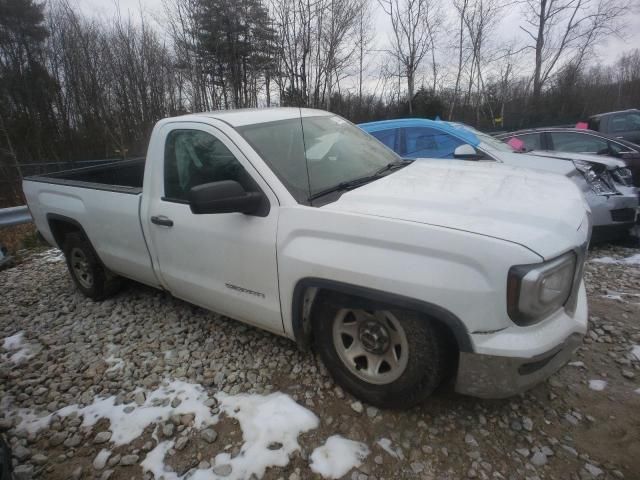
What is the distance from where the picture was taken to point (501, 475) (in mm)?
1798

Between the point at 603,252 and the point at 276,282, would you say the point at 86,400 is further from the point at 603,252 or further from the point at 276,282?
the point at 603,252

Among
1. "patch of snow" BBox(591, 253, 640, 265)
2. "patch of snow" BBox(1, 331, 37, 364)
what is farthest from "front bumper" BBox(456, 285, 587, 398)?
"patch of snow" BBox(1, 331, 37, 364)

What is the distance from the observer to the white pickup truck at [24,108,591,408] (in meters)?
1.67

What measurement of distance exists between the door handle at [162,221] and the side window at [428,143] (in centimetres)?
416

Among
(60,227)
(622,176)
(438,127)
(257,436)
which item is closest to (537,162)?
(622,176)

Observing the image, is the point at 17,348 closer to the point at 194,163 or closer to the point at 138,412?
the point at 138,412

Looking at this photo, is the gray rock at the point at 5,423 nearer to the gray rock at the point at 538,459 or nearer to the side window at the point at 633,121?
the gray rock at the point at 538,459

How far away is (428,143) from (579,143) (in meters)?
3.17

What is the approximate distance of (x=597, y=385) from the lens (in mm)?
2342

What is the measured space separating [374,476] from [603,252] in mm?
4475

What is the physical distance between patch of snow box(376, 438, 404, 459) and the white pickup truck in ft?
0.64

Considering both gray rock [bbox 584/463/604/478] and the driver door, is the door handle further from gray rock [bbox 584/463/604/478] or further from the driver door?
gray rock [bbox 584/463/604/478]

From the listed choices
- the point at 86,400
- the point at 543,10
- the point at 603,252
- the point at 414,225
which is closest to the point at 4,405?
the point at 86,400

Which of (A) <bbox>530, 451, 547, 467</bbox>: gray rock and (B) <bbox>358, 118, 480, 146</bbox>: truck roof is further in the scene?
(B) <bbox>358, 118, 480, 146</bbox>: truck roof
